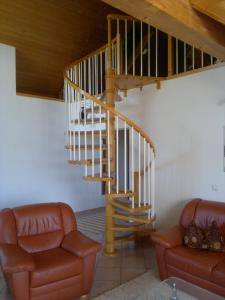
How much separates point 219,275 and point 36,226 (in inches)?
80.0

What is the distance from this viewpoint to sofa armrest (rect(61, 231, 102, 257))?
2709 millimetres

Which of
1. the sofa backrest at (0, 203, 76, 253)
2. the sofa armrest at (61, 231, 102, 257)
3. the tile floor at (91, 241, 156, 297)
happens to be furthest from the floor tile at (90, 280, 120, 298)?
the sofa backrest at (0, 203, 76, 253)

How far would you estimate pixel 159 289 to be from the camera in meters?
2.23

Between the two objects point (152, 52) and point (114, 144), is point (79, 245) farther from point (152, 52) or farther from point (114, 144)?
point (152, 52)

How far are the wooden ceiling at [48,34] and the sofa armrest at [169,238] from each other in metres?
4.28

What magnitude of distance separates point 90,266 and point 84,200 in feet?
11.7

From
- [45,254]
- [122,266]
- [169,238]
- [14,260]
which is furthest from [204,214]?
[14,260]

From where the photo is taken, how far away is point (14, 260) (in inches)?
93.0

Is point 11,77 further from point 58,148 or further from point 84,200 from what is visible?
point 84,200

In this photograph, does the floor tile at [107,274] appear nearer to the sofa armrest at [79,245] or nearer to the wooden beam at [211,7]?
the sofa armrest at [79,245]

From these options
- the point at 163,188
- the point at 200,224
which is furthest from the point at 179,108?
the point at 200,224

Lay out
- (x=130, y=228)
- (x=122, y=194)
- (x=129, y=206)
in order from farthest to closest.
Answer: (x=130, y=228) → (x=129, y=206) → (x=122, y=194)

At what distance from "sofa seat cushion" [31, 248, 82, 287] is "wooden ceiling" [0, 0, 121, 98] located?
4.03m

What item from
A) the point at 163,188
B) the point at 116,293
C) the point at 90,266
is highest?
the point at 163,188
